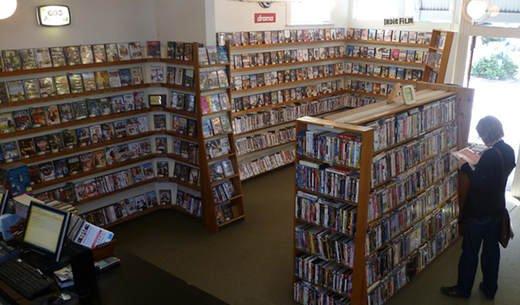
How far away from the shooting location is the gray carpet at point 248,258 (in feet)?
A: 14.3

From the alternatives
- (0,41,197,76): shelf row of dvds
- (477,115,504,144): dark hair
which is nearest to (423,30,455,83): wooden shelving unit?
(477,115,504,144): dark hair

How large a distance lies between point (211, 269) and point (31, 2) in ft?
11.1

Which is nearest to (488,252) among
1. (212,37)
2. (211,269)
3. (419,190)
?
(419,190)

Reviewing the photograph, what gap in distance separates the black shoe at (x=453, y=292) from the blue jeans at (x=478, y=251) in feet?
0.08

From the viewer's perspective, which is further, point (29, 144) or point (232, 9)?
point (232, 9)

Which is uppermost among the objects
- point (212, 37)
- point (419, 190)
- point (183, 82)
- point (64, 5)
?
point (64, 5)

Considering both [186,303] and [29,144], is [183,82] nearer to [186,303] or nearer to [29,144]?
[29,144]

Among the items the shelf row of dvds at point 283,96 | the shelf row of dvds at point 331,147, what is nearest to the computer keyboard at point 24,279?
the shelf row of dvds at point 331,147

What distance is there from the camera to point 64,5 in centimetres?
489

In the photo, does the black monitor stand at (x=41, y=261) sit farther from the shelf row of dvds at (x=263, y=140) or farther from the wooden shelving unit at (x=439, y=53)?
the wooden shelving unit at (x=439, y=53)

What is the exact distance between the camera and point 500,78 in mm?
7000

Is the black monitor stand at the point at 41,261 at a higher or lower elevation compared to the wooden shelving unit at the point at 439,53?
lower

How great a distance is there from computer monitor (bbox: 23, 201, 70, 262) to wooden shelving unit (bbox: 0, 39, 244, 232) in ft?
6.82

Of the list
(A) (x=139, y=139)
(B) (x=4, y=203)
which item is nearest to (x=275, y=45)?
(A) (x=139, y=139)
